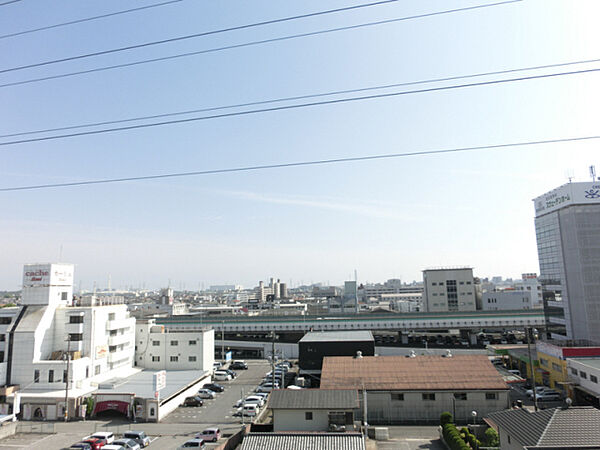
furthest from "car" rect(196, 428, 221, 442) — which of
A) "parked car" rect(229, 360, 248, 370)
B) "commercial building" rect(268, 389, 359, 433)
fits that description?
"parked car" rect(229, 360, 248, 370)

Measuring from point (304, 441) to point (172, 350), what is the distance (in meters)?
24.7

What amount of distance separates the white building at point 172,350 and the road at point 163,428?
702cm

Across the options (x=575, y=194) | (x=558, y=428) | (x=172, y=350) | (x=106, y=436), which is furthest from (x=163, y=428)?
(x=575, y=194)

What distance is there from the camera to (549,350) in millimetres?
28859

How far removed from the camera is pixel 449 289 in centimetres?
6475

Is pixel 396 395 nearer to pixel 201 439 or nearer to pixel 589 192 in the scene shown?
pixel 201 439

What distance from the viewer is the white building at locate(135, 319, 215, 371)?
3522 centimetres

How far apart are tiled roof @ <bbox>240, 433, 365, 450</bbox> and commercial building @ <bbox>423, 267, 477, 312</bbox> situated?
54579mm

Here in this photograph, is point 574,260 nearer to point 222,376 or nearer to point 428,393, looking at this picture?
point 428,393

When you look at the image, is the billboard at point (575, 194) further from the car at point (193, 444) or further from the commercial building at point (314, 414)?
the car at point (193, 444)

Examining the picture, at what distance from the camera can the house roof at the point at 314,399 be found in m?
18.3

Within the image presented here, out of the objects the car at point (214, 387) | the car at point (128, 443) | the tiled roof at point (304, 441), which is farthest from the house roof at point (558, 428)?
the car at point (214, 387)

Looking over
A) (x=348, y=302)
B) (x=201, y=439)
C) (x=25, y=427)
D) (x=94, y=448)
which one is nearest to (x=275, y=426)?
(x=201, y=439)

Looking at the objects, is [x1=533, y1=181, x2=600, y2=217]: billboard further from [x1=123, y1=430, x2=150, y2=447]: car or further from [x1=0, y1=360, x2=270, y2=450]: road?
[x1=123, y1=430, x2=150, y2=447]: car
